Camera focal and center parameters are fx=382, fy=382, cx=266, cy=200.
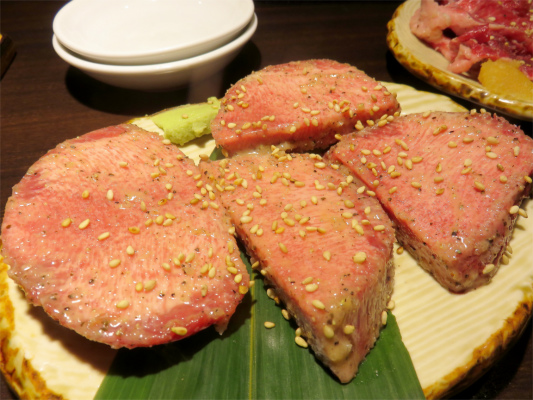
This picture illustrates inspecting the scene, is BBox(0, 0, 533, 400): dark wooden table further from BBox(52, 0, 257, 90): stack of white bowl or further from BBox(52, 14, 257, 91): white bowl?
BBox(52, 0, 257, 90): stack of white bowl

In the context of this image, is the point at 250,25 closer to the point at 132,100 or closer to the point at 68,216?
the point at 132,100

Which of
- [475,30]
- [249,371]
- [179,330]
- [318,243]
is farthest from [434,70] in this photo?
[179,330]

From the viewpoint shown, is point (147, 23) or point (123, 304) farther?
point (147, 23)

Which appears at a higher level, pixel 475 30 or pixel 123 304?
pixel 475 30

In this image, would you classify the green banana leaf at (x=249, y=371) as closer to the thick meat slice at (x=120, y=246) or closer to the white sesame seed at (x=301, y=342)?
the white sesame seed at (x=301, y=342)

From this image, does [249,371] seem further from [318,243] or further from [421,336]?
[421,336]

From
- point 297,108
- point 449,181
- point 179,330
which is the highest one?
point 297,108

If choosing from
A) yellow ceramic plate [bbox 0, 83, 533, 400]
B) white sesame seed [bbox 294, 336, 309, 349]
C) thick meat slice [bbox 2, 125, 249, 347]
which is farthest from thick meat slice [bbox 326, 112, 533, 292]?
thick meat slice [bbox 2, 125, 249, 347]
